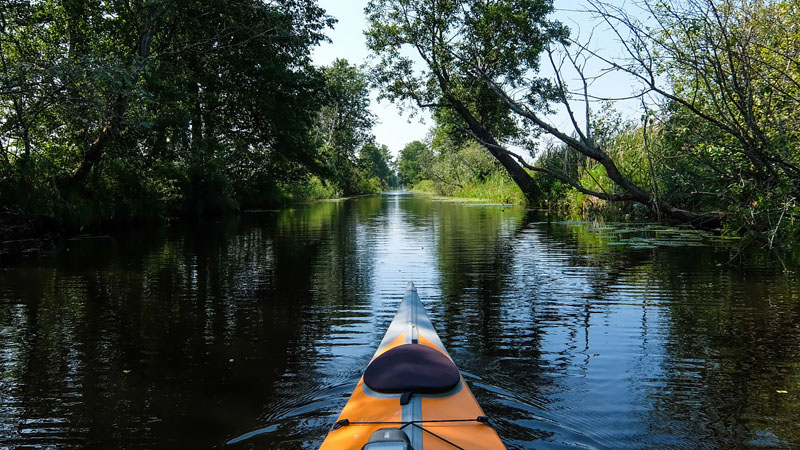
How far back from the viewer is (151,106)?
15.8m

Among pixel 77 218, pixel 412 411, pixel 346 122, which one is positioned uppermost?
pixel 346 122

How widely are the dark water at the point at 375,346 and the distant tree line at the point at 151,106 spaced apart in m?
3.44

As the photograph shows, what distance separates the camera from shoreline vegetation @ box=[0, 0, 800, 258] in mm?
6082

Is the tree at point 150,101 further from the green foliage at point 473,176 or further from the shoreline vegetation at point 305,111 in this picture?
the green foliage at point 473,176

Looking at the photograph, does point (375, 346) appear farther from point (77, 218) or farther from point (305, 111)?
point (305, 111)

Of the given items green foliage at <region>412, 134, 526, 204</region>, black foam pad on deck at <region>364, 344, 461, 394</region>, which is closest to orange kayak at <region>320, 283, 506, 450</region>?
black foam pad on deck at <region>364, 344, 461, 394</region>

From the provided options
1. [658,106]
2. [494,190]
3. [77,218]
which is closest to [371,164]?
[494,190]

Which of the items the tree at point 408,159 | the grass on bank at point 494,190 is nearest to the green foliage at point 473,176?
the grass on bank at point 494,190

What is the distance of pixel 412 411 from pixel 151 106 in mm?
15885

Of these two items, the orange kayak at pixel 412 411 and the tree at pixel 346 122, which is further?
the tree at pixel 346 122

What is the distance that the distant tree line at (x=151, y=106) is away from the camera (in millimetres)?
10914

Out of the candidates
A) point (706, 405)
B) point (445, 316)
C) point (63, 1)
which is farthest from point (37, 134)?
point (706, 405)

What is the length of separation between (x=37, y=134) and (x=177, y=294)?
27.4 ft

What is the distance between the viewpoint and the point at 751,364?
4527mm
